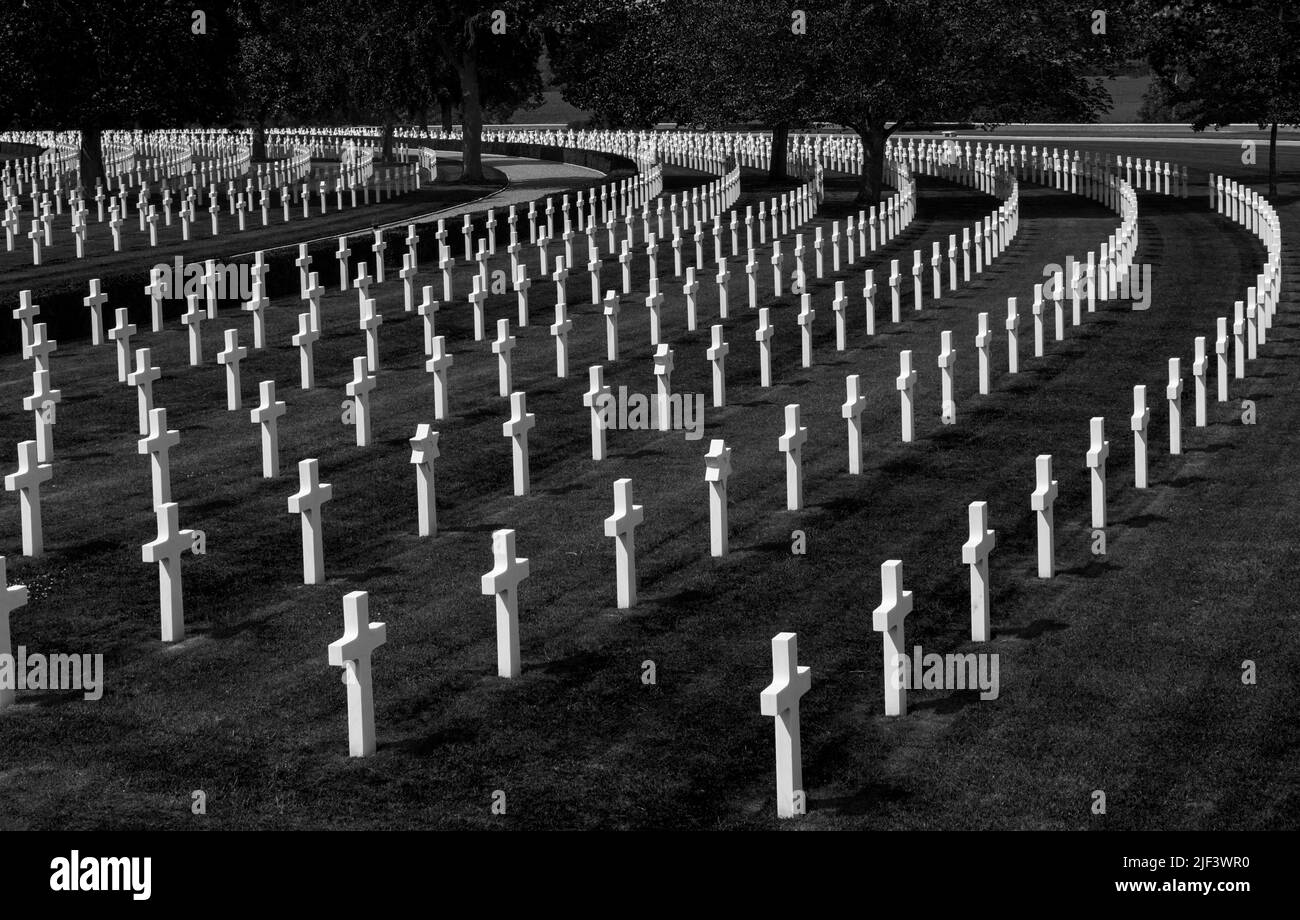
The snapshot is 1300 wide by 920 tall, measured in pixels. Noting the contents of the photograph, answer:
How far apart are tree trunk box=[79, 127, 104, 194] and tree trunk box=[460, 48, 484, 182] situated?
1239 cm

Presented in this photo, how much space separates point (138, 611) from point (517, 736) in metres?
3.76

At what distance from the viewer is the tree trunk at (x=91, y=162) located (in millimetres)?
53688

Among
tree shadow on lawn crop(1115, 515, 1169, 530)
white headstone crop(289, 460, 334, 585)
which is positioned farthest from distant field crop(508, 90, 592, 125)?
white headstone crop(289, 460, 334, 585)

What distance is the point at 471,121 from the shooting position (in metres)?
65.3

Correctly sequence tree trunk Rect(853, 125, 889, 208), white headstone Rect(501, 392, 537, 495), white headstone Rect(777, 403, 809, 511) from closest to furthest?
white headstone Rect(777, 403, 809, 511)
white headstone Rect(501, 392, 537, 495)
tree trunk Rect(853, 125, 889, 208)

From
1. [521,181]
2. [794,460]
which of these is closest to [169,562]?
[794,460]

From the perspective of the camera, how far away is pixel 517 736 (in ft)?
37.2

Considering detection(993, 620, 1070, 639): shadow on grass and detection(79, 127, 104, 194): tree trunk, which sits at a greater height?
detection(79, 127, 104, 194): tree trunk

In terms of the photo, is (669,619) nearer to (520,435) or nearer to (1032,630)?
(1032,630)

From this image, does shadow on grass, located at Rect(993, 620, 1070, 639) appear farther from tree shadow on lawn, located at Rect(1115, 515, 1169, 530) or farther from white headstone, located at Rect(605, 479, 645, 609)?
tree shadow on lawn, located at Rect(1115, 515, 1169, 530)

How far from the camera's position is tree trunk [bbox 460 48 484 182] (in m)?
64.6

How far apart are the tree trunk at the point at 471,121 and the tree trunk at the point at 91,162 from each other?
40.6ft

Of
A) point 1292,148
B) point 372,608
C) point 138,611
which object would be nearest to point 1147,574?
point 372,608
